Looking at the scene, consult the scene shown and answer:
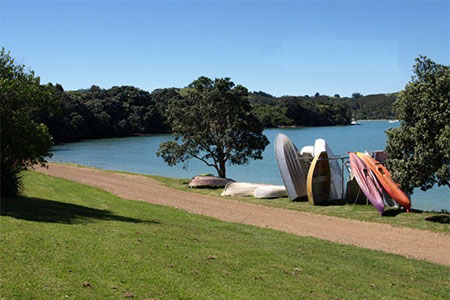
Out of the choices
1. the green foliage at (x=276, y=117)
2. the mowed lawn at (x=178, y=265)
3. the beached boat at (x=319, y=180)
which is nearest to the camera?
the mowed lawn at (x=178, y=265)

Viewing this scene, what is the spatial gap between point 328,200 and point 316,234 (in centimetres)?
753

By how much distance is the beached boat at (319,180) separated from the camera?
866 inches

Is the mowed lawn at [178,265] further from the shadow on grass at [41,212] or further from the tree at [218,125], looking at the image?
the tree at [218,125]

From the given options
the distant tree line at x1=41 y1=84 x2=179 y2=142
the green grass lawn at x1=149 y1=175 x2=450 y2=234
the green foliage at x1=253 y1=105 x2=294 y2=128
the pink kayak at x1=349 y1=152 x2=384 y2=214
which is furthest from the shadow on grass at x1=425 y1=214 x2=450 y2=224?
the green foliage at x1=253 y1=105 x2=294 y2=128

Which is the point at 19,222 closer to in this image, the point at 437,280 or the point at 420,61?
the point at 437,280

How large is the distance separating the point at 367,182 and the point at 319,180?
294 centimetres

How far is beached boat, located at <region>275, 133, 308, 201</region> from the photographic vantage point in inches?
900

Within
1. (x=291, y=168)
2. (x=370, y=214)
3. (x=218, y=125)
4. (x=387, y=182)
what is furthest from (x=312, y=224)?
(x=218, y=125)

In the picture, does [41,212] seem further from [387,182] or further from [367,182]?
[387,182]

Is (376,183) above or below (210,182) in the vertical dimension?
above

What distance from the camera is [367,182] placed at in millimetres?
20203

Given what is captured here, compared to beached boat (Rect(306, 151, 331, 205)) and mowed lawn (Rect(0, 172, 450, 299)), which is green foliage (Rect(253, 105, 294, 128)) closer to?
beached boat (Rect(306, 151, 331, 205))

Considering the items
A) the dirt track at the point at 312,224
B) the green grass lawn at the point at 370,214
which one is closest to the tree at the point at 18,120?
the dirt track at the point at 312,224

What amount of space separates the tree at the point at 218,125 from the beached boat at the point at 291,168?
643cm
